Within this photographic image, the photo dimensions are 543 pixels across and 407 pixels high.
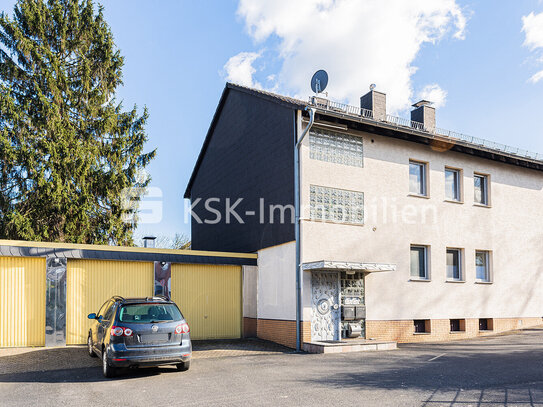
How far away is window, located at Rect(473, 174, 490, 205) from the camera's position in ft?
65.5

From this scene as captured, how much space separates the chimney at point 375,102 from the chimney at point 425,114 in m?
2.15

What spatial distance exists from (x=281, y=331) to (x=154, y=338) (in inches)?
264

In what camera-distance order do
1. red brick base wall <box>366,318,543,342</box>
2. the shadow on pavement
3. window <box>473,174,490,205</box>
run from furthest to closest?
window <box>473,174,490,205</box>
red brick base wall <box>366,318,543,342</box>
the shadow on pavement

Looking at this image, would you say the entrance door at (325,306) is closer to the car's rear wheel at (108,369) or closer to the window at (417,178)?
the window at (417,178)

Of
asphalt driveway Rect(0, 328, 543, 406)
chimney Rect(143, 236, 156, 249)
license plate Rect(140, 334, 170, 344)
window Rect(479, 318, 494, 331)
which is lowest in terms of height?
window Rect(479, 318, 494, 331)

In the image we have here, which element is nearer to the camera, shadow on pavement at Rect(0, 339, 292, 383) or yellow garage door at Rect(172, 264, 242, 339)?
shadow on pavement at Rect(0, 339, 292, 383)

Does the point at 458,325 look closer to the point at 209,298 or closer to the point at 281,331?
the point at 281,331

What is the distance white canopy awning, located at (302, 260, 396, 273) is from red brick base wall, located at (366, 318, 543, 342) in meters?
2.09

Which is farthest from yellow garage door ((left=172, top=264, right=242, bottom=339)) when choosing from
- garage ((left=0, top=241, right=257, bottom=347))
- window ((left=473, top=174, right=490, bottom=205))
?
window ((left=473, top=174, right=490, bottom=205))

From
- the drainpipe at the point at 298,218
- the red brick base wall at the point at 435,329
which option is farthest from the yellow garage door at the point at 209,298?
the red brick base wall at the point at 435,329

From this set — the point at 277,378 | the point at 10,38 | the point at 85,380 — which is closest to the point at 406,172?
Result: the point at 277,378

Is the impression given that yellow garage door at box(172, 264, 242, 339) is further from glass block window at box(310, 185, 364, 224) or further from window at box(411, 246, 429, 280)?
window at box(411, 246, 429, 280)

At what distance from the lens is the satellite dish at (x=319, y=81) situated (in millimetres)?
17469

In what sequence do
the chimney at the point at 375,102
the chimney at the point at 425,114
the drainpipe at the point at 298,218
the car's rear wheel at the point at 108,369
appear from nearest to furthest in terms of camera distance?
the car's rear wheel at the point at 108,369
the drainpipe at the point at 298,218
the chimney at the point at 375,102
the chimney at the point at 425,114
